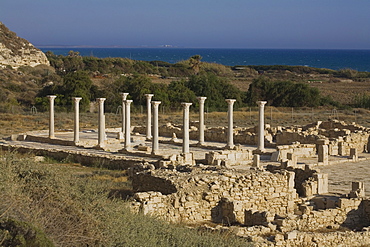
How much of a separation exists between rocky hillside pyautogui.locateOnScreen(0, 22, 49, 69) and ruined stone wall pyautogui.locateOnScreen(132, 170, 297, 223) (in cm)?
6575

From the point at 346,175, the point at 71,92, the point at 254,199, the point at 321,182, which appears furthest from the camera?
the point at 71,92

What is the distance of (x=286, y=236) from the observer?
12.6 m

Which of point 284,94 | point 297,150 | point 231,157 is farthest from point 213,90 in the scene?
point 231,157

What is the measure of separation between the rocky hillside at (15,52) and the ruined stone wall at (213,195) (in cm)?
Result: 6575

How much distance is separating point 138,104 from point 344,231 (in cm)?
3619

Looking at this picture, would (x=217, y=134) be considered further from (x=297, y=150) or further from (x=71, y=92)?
(x=71, y=92)

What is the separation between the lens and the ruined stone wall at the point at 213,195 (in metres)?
14.6

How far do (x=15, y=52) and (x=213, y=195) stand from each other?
72.7 meters

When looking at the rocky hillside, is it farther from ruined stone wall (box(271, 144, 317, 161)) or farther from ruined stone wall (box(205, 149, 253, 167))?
ruined stone wall (box(205, 149, 253, 167))

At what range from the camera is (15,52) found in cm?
8381

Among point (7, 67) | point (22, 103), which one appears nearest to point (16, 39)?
point (7, 67)

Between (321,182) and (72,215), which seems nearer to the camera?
(72,215)

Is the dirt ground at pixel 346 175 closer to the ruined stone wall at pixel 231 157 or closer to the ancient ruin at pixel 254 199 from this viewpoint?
the ancient ruin at pixel 254 199

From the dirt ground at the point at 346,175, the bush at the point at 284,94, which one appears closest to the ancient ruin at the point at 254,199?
the dirt ground at the point at 346,175
